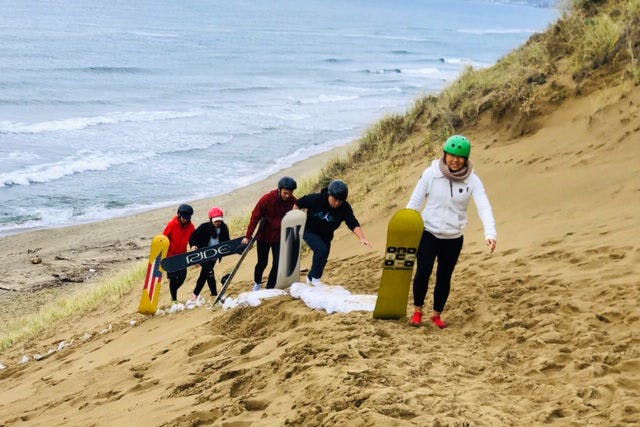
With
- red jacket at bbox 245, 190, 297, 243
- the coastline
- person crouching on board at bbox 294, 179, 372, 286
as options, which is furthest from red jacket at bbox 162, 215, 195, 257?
the coastline

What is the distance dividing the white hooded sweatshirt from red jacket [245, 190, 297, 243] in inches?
98.1

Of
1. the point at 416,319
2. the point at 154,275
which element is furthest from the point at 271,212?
the point at 416,319

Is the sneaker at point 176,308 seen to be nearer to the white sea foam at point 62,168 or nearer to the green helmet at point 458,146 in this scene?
the green helmet at point 458,146

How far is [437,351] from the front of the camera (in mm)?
5238

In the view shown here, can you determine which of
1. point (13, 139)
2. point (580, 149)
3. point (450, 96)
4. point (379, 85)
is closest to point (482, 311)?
point (580, 149)

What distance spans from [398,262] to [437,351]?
937mm

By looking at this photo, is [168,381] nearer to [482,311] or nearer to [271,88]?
[482,311]

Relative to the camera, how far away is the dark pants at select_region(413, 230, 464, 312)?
5785 millimetres

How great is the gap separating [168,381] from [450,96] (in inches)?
381

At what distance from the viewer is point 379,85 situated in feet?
164

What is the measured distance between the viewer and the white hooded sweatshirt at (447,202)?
18.5 feet

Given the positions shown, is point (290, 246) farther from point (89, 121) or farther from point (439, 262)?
point (89, 121)

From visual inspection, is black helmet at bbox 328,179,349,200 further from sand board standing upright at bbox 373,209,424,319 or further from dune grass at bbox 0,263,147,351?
dune grass at bbox 0,263,147,351

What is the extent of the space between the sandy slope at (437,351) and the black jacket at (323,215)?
84 cm
